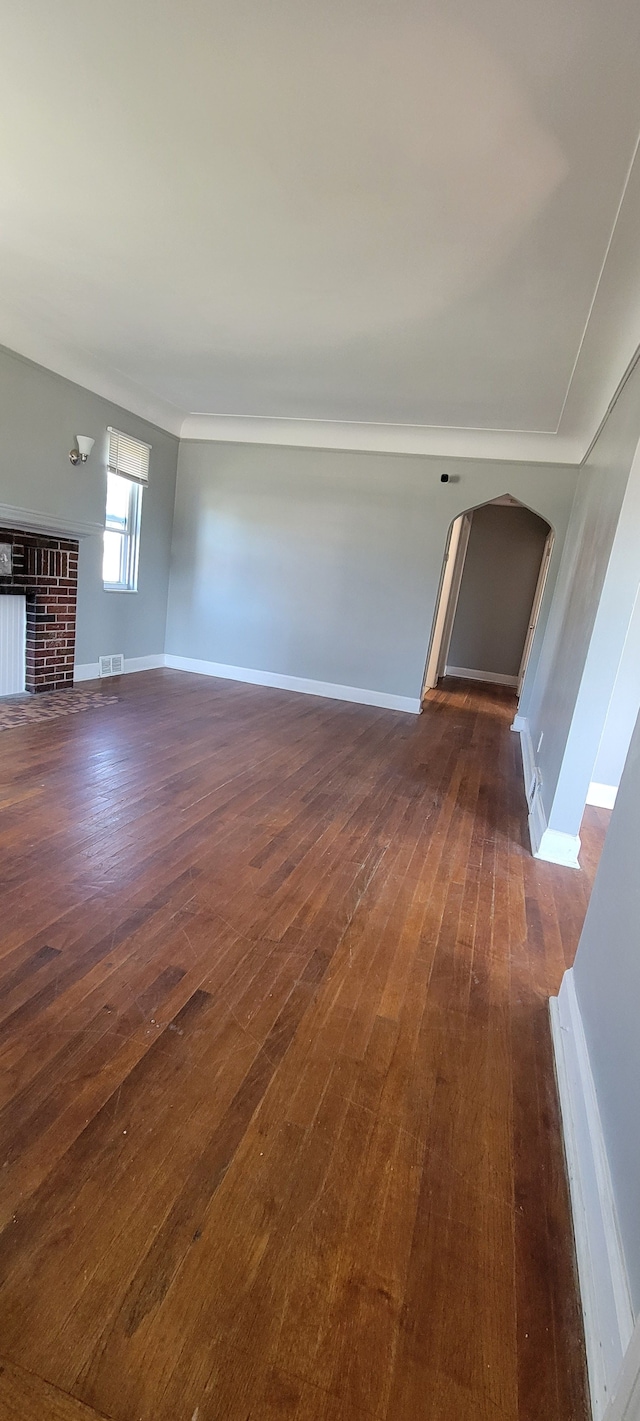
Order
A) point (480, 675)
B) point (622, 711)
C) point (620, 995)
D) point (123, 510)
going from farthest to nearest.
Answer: point (480, 675)
point (123, 510)
point (622, 711)
point (620, 995)

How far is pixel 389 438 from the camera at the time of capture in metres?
5.45

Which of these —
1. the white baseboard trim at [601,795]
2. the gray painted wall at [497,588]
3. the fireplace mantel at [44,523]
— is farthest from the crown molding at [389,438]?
the gray painted wall at [497,588]

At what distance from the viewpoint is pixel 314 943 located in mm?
1966

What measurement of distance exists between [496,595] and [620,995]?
27.7 ft

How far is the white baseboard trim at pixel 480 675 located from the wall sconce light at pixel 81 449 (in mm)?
6317

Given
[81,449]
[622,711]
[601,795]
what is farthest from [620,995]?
[81,449]

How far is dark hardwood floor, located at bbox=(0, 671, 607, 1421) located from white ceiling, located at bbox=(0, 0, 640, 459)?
272 centimetres

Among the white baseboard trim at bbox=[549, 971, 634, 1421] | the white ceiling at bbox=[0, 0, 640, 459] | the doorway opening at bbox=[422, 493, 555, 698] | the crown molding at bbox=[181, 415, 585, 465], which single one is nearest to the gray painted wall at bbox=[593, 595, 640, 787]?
the white ceiling at bbox=[0, 0, 640, 459]

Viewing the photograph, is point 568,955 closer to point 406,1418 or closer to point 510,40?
point 406,1418

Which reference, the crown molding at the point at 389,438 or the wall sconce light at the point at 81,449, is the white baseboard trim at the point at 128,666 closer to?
the wall sconce light at the point at 81,449

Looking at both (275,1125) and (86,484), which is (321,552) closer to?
(86,484)

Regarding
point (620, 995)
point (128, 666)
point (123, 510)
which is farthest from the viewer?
point (128, 666)

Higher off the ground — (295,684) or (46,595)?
(46,595)

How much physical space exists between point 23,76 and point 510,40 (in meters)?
1.61
